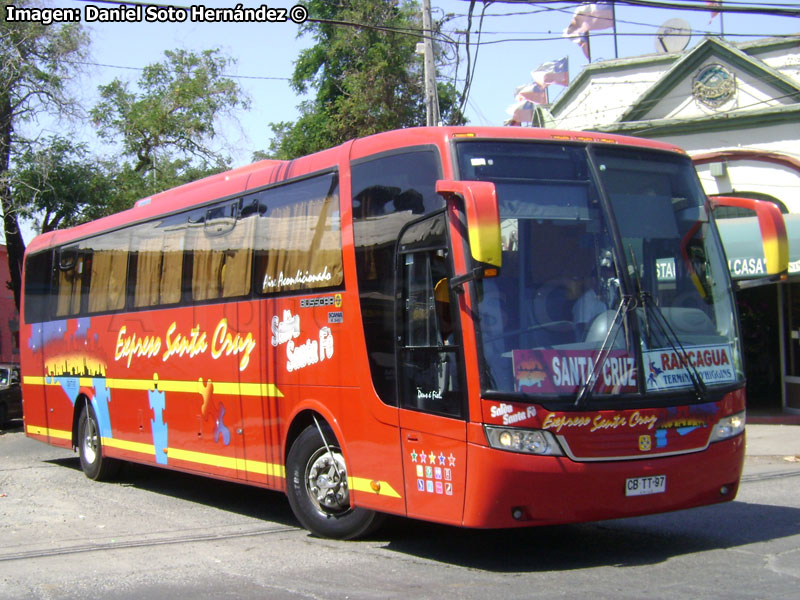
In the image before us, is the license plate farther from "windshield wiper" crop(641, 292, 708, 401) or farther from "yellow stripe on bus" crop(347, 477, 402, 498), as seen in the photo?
"yellow stripe on bus" crop(347, 477, 402, 498)

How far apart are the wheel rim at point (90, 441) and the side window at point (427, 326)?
734 cm

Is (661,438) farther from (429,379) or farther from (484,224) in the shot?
(484,224)

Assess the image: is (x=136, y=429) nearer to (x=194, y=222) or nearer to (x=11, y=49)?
(x=194, y=222)

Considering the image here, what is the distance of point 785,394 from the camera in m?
18.9

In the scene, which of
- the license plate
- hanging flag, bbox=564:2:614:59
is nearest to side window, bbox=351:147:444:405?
the license plate

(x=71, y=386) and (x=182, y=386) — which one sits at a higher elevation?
(x=182, y=386)

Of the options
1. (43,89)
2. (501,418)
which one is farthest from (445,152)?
(43,89)

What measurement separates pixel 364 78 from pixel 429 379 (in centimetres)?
2520

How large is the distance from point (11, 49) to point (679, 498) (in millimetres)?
22818

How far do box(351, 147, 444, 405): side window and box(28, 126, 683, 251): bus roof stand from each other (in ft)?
0.49

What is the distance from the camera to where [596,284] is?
7039 millimetres

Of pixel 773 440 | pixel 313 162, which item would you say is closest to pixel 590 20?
pixel 773 440

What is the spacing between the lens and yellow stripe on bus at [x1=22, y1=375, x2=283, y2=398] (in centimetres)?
945

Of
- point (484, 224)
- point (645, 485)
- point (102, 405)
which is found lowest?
point (645, 485)
